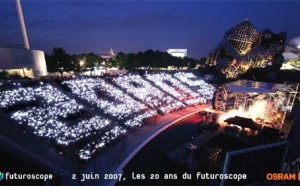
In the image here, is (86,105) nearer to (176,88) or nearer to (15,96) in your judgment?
(15,96)

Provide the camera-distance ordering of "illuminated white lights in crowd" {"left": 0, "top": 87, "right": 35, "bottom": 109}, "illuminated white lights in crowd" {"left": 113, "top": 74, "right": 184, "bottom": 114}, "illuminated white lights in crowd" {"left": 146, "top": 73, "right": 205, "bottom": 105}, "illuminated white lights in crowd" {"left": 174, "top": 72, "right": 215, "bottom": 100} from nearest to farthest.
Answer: "illuminated white lights in crowd" {"left": 0, "top": 87, "right": 35, "bottom": 109} < "illuminated white lights in crowd" {"left": 113, "top": 74, "right": 184, "bottom": 114} < "illuminated white lights in crowd" {"left": 146, "top": 73, "right": 205, "bottom": 105} < "illuminated white lights in crowd" {"left": 174, "top": 72, "right": 215, "bottom": 100}

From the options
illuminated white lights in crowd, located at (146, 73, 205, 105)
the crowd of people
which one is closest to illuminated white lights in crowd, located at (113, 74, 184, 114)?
the crowd of people

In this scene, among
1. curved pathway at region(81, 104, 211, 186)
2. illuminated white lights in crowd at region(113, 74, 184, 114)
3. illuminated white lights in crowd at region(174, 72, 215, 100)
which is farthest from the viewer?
illuminated white lights in crowd at region(174, 72, 215, 100)

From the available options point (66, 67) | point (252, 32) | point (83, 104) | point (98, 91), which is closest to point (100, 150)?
point (83, 104)

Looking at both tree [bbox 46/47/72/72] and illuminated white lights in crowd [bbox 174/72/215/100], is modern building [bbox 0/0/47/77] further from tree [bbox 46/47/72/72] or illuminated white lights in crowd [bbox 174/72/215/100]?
illuminated white lights in crowd [bbox 174/72/215/100]

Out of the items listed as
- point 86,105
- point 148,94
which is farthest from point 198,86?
point 86,105

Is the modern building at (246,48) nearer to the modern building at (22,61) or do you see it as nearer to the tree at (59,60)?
the tree at (59,60)
